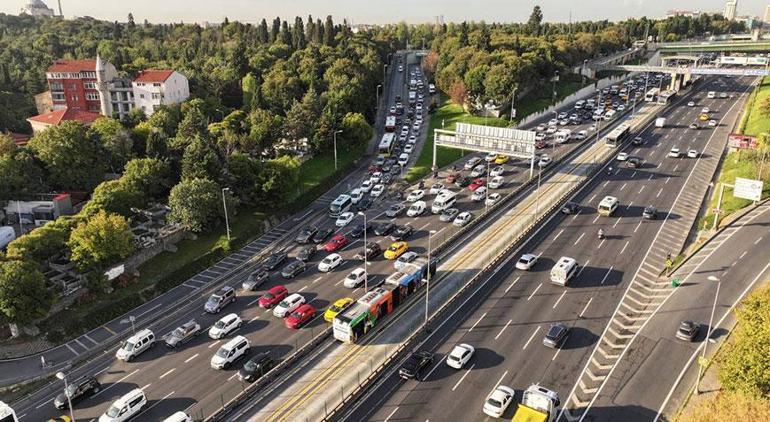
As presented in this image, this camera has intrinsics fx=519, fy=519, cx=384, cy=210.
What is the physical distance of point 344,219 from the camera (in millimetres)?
81875

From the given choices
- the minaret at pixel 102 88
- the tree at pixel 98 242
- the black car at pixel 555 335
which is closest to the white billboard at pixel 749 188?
the black car at pixel 555 335

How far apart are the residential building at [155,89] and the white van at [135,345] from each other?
86325 millimetres

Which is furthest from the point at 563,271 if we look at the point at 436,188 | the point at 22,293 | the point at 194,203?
the point at 22,293

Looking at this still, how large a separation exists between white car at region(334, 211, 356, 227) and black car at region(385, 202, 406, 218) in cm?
599

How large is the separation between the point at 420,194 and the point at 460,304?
38269mm

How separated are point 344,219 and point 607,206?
39950 mm

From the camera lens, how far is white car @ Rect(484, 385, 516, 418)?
39031 millimetres

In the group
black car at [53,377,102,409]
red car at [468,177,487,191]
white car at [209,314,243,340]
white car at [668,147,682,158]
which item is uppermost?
white car at [668,147,682,158]

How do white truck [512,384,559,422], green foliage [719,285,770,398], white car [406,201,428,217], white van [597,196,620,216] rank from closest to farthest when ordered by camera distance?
green foliage [719,285,770,398] < white truck [512,384,559,422] < white van [597,196,620,216] < white car [406,201,428,217]

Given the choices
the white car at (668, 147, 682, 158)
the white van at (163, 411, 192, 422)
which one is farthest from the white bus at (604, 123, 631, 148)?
the white van at (163, 411, 192, 422)

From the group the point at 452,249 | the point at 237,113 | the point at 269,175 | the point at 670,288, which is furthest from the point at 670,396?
the point at 237,113

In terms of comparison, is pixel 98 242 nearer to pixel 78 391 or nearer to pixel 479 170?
pixel 78 391

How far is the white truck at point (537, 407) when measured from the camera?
3728 centimetres

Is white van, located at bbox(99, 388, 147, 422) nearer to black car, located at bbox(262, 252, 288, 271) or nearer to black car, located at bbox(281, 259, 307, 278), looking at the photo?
black car, located at bbox(281, 259, 307, 278)
